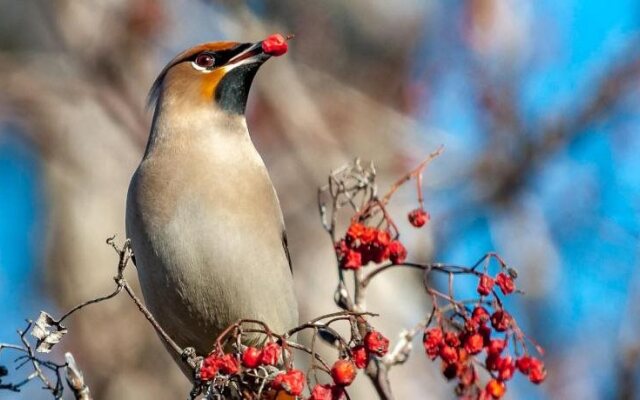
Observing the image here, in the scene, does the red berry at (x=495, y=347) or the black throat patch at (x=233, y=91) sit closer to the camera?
the red berry at (x=495, y=347)

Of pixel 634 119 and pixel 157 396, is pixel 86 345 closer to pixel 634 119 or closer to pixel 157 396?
pixel 157 396

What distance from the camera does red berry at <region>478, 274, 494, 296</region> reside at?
3118mm

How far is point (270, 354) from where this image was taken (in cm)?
294

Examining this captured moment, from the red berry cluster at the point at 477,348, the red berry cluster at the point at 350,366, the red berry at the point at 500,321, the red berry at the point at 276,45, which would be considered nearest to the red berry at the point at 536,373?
the red berry cluster at the point at 477,348

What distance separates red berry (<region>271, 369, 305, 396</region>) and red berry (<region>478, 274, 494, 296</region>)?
578 mm

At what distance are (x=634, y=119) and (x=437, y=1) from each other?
152cm

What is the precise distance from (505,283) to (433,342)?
0.27 meters

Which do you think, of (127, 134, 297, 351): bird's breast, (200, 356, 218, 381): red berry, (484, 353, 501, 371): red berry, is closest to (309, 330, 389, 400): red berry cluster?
(200, 356, 218, 381): red berry

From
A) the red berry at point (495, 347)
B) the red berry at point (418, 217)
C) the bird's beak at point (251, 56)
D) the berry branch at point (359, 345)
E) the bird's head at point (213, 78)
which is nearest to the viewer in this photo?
the berry branch at point (359, 345)

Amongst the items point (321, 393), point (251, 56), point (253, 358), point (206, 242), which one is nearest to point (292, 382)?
point (321, 393)

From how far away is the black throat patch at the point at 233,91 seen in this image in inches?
175

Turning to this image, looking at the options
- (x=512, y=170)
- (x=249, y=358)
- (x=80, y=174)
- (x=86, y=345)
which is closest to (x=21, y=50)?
(x=80, y=174)

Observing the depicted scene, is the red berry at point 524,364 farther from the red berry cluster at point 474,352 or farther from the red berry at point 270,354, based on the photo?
the red berry at point 270,354

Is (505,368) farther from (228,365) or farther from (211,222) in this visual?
(211,222)
